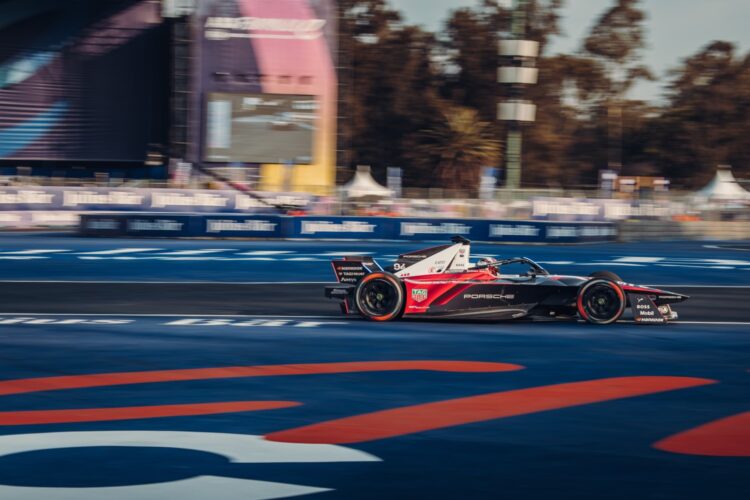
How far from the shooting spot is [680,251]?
27422mm

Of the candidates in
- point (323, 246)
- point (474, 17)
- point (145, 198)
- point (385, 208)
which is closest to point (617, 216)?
point (385, 208)

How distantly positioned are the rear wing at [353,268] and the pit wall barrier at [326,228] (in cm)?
1611

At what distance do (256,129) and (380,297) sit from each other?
27.8 meters

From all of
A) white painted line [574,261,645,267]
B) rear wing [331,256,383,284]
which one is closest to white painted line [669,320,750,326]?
rear wing [331,256,383,284]

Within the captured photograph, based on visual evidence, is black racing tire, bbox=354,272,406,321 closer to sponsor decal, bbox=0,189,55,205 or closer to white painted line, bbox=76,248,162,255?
white painted line, bbox=76,248,162,255

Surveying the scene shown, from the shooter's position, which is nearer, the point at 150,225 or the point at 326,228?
the point at 150,225

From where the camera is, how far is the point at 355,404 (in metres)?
7.68

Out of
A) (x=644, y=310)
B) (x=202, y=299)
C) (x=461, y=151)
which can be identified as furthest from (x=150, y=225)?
(x=461, y=151)

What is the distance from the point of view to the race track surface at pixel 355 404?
5.74 metres

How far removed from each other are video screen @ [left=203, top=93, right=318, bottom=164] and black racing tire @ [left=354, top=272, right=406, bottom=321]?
27432 mm

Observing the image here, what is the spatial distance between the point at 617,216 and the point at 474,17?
39738mm

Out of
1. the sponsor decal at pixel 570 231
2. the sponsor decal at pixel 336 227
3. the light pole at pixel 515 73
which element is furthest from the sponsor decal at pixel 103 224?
the light pole at pixel 515 73

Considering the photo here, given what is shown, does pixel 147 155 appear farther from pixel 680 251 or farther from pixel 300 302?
pixel 300 302

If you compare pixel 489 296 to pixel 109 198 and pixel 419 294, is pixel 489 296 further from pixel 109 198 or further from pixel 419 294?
pixel 109 198
